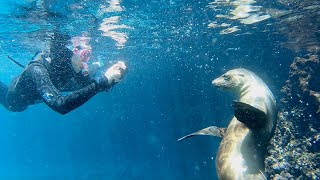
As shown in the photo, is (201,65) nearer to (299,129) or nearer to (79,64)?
(299,129)

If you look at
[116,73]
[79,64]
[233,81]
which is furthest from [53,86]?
[233,81]

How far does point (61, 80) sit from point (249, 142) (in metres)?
5.43

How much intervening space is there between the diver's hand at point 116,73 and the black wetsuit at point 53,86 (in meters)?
0.18

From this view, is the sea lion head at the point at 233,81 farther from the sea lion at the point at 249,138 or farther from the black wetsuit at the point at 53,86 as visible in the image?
the black wetsuit at the point at 53,86

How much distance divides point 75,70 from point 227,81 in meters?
4.15

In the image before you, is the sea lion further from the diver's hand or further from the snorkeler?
the snorkeler

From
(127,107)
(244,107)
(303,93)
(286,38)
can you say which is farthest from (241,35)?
(127,107)

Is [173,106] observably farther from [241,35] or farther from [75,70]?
[75,70]

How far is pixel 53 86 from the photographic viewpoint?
5203 millimetres

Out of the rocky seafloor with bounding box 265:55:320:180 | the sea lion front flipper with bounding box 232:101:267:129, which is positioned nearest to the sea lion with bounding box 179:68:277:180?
the sea lion front flipper with bounding box 232:101:267:129

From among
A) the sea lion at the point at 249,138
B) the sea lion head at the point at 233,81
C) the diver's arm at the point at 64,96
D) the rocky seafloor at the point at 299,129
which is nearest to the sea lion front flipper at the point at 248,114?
the sea lion at the point at 249,138

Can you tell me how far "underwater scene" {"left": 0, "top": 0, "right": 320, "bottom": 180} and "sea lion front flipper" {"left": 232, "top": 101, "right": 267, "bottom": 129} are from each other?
0.02m

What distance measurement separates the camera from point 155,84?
58.0 m

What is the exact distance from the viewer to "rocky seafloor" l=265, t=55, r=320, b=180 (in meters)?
9.77
